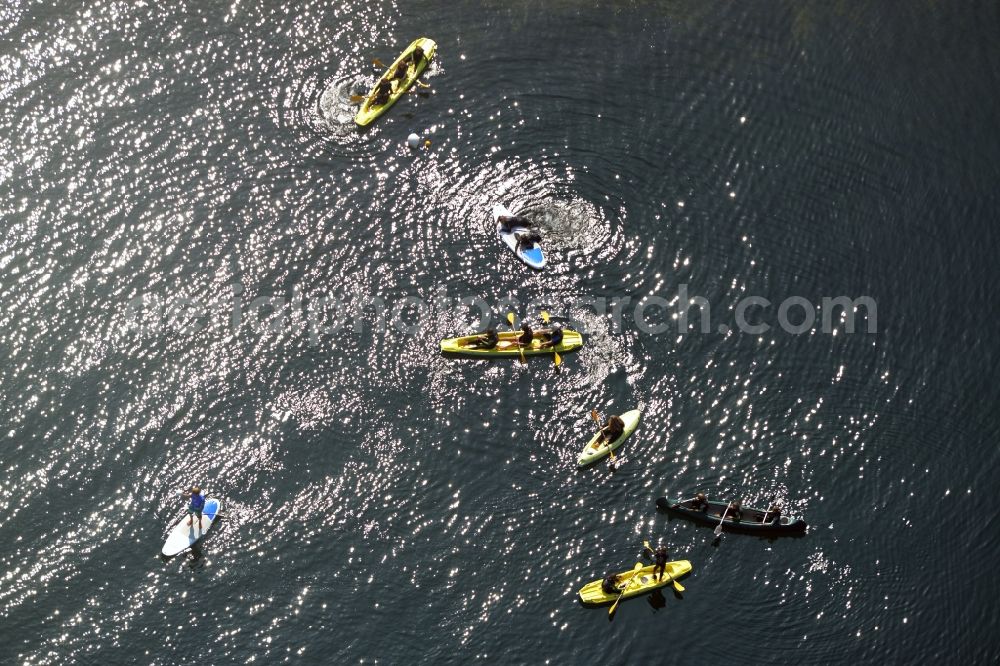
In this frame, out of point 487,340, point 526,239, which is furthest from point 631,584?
point 526,239

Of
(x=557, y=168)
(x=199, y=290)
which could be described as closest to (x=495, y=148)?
(x=557, y=168)

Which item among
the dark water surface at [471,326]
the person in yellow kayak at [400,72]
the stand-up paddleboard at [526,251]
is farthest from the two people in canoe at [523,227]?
the person in yellow kayak at [400,72]

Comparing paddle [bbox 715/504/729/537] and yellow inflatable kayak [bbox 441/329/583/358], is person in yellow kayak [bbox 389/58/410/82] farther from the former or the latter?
paddle [bbox 715/504/729/537]

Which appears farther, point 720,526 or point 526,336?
point 526,336

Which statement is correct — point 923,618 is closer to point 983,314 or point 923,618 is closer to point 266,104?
point 983,314

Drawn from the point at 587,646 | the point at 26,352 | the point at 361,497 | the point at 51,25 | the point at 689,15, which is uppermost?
the point at 51,25

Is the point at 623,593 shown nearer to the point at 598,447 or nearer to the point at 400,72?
the point at 598,447
